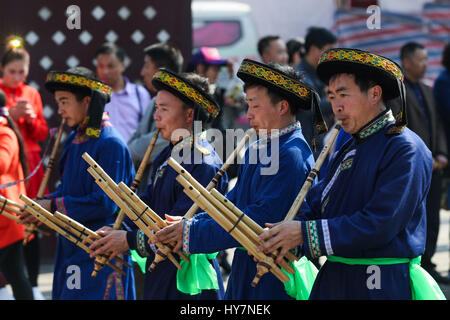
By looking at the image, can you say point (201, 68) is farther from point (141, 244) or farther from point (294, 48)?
point (141, 244)

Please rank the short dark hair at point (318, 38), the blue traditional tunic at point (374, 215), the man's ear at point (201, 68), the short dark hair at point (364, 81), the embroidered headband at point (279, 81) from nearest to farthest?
the blue traditional tunic at point (374, 215), the short dark hair at point (364, 81), the embroidered headband at point (279, 81), the man's ear at point (201, 68), the short dark hair at point (318, 38)

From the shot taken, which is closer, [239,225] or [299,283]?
[239,225]

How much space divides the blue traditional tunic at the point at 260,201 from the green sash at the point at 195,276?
213 millimetres

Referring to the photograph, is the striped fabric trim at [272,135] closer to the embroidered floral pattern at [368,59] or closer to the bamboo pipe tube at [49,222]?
the embroidered floral pattern at [368,59]

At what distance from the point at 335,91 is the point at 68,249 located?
2.05 metres

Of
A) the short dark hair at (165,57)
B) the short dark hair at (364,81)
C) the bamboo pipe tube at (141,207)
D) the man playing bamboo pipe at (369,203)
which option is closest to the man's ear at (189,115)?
the bamboo pipe tube at (141,207)

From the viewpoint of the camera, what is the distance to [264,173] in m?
3.59

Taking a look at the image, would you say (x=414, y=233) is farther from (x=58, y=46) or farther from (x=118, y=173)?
(x=58, y=46)

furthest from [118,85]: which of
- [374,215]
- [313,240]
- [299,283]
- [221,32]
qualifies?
[221,32]

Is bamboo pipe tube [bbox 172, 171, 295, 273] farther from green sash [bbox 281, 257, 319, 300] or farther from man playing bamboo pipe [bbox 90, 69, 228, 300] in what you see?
man playing bamboo pipe [bbox 90, 69, 228, 300]

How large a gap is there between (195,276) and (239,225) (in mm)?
860

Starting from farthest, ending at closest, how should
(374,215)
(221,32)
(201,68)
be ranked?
(221,32)
(201,68)
(374,215)

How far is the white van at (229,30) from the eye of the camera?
1530 centimetres
